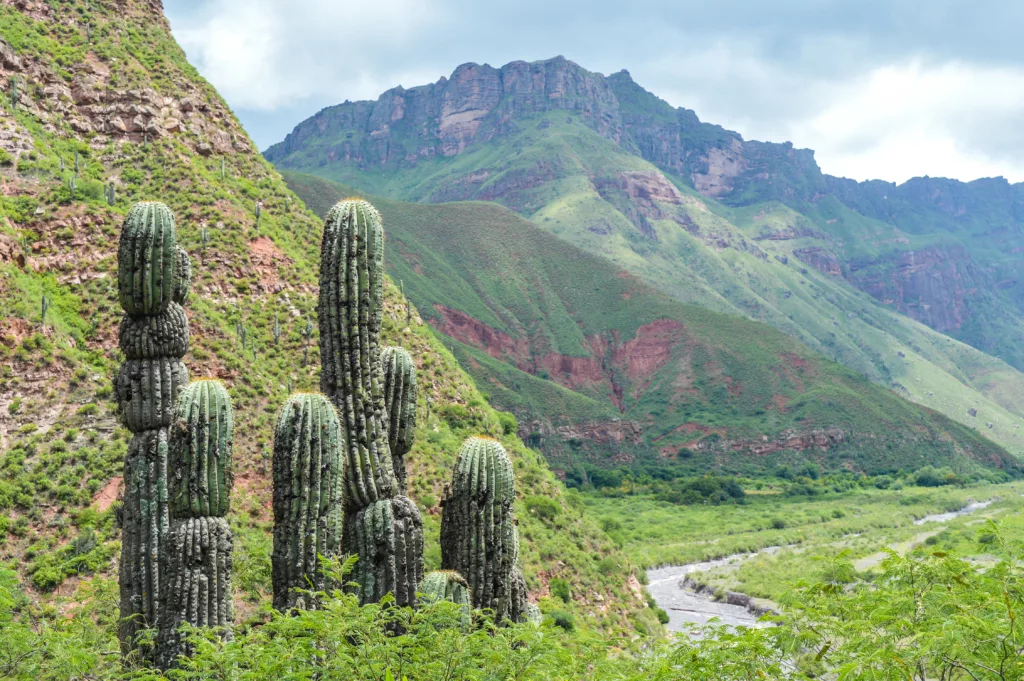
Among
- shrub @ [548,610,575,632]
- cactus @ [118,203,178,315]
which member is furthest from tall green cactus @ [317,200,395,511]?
shrub @ [548,610,575,632]

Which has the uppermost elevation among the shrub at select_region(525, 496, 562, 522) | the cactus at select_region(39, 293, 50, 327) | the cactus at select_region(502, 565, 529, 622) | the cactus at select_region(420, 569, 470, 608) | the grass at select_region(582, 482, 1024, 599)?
the cactus at select_region(39, 293, 50, 327)

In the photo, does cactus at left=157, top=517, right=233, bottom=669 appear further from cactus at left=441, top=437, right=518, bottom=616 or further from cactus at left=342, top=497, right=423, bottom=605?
cactus at left=441, top=437, right=518, bottom=616

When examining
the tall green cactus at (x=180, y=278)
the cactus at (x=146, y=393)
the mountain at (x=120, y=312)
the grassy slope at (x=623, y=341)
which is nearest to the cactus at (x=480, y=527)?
the cactus at (x=146, y=393)

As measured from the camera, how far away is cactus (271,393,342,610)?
11.8m

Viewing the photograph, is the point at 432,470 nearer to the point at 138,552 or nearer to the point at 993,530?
the point at 138,552

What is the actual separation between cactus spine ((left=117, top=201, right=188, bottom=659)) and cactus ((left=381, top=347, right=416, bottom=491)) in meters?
3.52

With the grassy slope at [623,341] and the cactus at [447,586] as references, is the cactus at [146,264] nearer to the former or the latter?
the cactus at [447,586]

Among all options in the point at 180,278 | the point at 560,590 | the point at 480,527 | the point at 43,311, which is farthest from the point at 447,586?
the point at 43,311

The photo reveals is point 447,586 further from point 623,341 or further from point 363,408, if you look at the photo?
point 623,341

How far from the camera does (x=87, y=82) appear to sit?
4391 centimetres

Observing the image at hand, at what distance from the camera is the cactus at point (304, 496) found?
38.8 feet

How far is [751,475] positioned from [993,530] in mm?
89730

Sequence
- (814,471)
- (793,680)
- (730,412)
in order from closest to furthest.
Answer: (793,680) → (814,471) → (730,412)

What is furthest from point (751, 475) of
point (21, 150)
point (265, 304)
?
point (21, 150)
